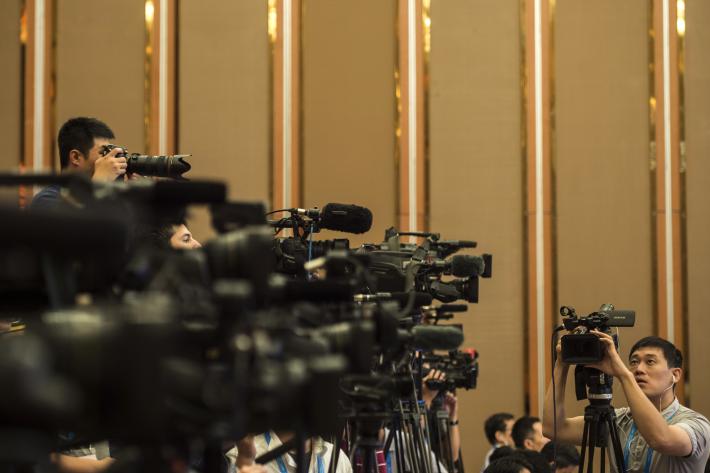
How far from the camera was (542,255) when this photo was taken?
6.34m

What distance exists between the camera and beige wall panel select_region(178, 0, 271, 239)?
243 inches

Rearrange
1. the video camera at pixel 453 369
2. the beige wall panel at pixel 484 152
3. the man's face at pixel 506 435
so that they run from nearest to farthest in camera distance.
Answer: the video camera at pixel 453 369
the man's face at pixel 506 435
the beige wall panel at pixel 484 152

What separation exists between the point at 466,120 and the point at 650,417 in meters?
3.10

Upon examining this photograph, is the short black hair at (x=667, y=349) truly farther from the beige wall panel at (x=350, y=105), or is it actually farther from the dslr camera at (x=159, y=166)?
the beige wall panel at (x=350, y=105)

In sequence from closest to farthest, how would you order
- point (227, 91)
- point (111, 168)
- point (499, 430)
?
point (111, 168)
point (499, 430)
point (227, 91)

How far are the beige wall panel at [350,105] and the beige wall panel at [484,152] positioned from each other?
0.29 meters

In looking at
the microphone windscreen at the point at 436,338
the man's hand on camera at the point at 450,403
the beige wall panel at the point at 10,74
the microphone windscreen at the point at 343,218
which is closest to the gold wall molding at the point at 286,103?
the beige wall panel at the point at 10,74

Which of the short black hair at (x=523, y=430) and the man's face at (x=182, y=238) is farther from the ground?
the man's face at (x=182, y=238)

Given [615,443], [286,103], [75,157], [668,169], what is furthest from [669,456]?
[286,103]

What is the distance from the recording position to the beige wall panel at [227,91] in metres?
6.18

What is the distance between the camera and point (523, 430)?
5.43m

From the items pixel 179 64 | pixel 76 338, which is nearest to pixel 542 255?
pixel 179 64

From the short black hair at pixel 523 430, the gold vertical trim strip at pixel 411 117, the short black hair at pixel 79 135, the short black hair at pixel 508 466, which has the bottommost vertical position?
the short black hair at pixel 523 430

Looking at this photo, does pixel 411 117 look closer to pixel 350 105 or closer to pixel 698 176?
pixel 350 105
